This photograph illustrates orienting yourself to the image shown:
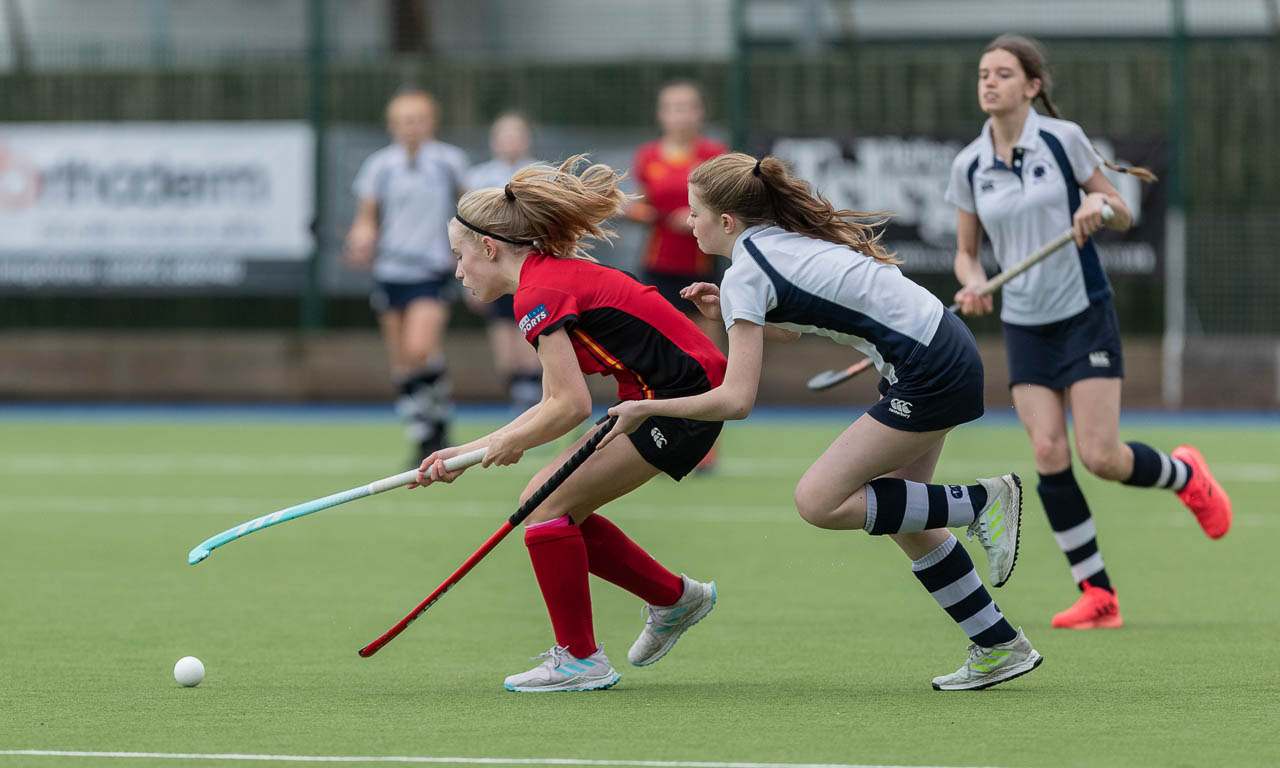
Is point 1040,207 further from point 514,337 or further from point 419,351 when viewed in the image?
point 514,337

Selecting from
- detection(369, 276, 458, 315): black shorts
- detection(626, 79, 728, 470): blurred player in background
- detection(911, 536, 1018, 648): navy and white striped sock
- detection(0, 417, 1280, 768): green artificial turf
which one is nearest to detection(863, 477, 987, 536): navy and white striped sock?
detection(911, 536, 1018, 648): navy and white striped sock

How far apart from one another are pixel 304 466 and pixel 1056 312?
19.1 ft

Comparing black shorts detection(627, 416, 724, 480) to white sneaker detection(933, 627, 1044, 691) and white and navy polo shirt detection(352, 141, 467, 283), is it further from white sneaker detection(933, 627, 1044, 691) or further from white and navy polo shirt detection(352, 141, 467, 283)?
white and navy polo shirt detection(352, 141, 467, 283)

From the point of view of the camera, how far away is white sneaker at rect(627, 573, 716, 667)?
16.8ft

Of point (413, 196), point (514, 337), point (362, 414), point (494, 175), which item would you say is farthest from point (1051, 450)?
point (362, 414)

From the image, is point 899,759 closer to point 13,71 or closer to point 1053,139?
point 1053,139

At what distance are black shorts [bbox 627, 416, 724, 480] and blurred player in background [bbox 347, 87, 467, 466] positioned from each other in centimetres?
587

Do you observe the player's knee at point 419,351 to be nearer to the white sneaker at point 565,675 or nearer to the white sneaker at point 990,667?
the white sneaker at point 565,675

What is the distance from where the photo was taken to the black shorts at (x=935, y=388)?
4.62m

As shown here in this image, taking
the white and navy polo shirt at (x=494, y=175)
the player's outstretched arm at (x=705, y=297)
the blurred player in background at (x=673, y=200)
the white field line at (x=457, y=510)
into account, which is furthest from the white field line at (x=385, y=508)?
the player's outstretched arm at (x=705, y=297)

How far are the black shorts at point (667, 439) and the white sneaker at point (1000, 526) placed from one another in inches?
27.7

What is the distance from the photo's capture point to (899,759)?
3883 millimetres

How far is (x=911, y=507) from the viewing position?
15.2 ft

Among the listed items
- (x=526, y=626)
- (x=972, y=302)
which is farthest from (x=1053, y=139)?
(x=526, y=626)
